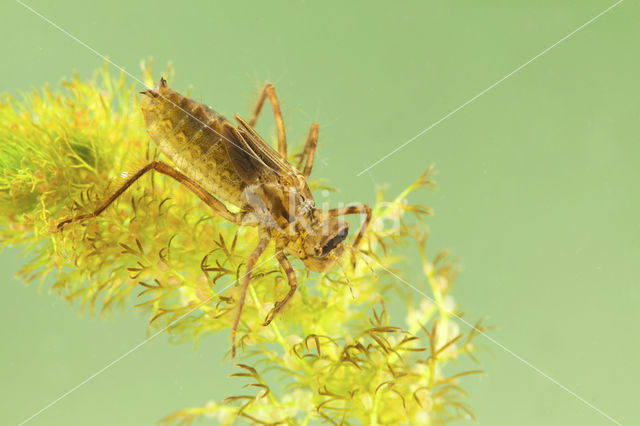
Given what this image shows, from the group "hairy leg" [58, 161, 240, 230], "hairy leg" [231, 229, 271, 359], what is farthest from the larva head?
"hairy leg" [58, 161, 240, 230]

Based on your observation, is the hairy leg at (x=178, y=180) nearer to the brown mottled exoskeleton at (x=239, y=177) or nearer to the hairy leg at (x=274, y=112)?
the brown mottled exoskeleton at (x=239, y=177)

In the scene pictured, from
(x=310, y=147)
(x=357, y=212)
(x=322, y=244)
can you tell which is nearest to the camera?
(x=322, y=244)

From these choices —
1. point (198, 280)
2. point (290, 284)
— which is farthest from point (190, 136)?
point (290, 284)

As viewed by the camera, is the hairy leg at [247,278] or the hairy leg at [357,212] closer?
the hairy leg at [247,278]

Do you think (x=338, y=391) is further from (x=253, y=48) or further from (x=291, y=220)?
(x=253, y=48)

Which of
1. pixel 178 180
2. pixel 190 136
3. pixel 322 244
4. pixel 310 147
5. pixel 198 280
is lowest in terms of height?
pixel 198 280

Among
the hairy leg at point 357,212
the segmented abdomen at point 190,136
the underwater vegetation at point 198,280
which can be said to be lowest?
the underwater vegetation at point 198,280

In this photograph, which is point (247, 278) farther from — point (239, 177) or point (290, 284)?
point (239, 177)

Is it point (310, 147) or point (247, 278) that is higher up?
point (310, 147)

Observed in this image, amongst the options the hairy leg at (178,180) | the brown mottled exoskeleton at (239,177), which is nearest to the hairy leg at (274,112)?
the brown mottled exoskeleton at (239,177)
